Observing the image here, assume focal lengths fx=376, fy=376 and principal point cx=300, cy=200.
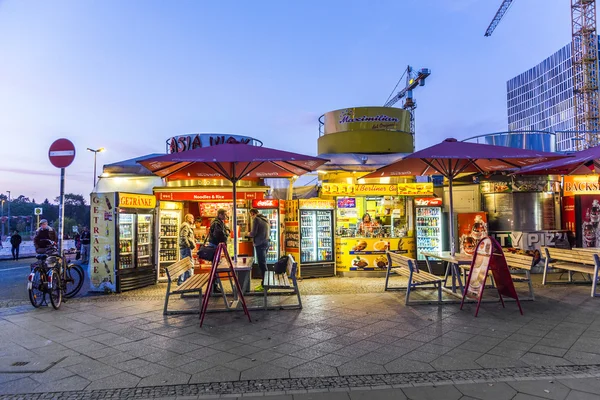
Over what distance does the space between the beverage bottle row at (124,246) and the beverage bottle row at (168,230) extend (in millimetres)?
1097

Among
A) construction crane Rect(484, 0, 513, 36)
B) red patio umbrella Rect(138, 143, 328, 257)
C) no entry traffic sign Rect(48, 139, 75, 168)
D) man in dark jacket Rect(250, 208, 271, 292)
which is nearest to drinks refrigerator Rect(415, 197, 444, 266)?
red patio umbrella Rect(138, 143, 328, 257)

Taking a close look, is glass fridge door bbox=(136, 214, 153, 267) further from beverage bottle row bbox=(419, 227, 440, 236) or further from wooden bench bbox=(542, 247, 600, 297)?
wooden bench bbox=(542, 247, 600, 297)

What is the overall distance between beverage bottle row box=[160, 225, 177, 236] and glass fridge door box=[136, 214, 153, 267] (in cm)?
36

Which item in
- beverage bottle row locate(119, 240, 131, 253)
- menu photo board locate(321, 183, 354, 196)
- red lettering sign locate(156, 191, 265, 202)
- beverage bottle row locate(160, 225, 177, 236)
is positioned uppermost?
menu photo board locate(321, 183, 354, 196)

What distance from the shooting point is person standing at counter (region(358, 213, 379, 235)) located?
1070 centimetres

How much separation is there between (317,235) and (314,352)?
5.88 meters

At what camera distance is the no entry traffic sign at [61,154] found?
6.99 meters

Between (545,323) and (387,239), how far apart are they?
4989 mm

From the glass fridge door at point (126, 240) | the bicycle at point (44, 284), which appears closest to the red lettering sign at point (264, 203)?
the glass fridge door at point (126, 240)

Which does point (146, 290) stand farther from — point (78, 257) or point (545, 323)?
point (78, 257)

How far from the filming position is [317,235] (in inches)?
402

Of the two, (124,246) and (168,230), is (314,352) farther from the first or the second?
(168,230)

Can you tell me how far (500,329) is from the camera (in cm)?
521

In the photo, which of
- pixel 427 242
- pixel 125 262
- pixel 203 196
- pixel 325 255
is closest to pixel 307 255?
pixel 325 255
